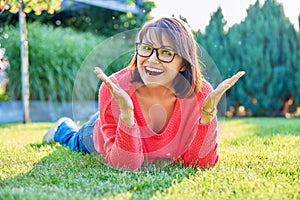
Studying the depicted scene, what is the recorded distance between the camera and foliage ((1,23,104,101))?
6270mm

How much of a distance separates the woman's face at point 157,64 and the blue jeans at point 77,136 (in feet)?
2.20

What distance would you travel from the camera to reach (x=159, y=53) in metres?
1.80

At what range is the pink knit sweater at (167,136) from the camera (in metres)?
1.88

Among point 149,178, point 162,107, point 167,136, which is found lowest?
point 149,178

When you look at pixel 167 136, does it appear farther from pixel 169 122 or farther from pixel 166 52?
pixel 166 52

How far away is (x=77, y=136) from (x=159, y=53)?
3.57 ft

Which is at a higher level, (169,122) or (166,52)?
(166,52)

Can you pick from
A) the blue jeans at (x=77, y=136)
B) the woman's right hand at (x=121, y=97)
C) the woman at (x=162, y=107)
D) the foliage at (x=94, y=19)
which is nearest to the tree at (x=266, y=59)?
the foliage at (x=94, y=19)

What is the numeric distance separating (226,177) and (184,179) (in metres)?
0.16

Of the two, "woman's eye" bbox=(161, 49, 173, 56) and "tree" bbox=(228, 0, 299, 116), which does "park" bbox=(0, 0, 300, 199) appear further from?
"woman's eye" bbox=(161, 49, 173, 56)

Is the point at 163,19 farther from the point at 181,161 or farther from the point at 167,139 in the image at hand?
the point at 181,161

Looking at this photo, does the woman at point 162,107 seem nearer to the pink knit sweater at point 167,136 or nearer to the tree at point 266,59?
the pink knit sweater at point 167,136

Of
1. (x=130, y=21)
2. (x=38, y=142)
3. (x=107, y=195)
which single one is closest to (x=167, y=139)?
(x=107, y=195)

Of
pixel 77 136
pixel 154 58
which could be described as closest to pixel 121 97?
pixel 154 58
